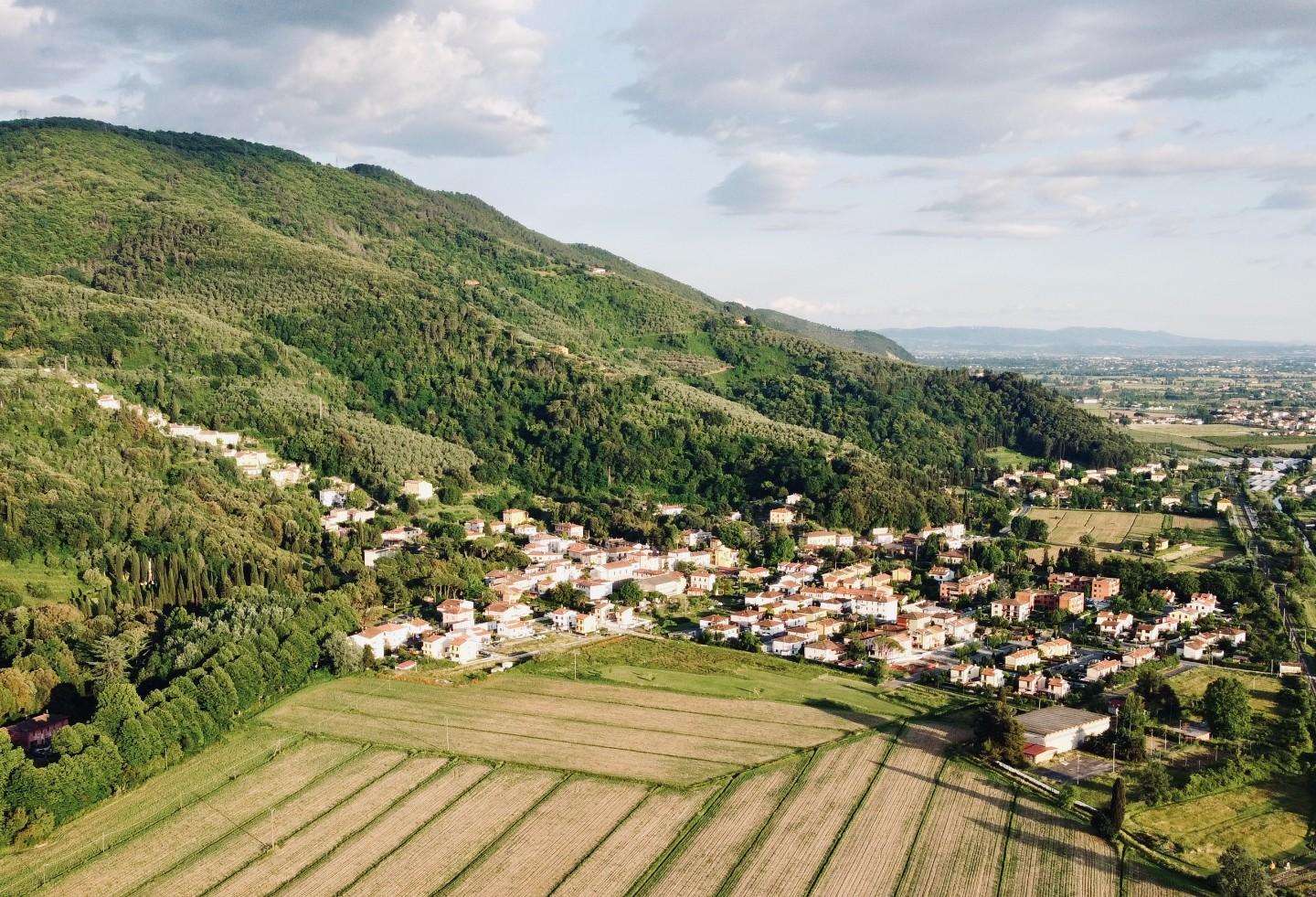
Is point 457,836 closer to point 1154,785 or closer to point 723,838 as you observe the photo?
point 723,838

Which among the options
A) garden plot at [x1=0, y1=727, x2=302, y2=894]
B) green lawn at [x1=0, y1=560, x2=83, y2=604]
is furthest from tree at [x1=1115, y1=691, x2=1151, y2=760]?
green lawn at [x1=0, y1=560, x2=83, y2=604]

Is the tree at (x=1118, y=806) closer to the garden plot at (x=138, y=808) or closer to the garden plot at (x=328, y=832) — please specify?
the garden plot at (x=328, y=832)

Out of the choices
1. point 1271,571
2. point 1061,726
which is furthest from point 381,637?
point 1271,571

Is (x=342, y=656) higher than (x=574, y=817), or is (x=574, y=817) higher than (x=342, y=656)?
(x=342, y=656)

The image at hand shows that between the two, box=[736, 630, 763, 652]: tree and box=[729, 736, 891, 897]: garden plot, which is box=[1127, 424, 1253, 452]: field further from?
box=[729, 736, 891, 897]: garden plot

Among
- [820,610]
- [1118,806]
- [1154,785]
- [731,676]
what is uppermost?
[1118,806]

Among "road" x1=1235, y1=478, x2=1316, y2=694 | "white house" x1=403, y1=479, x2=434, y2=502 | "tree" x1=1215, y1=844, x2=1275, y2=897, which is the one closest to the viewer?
"tree" x1=1215, y1=844, x2=1275, y2=897
